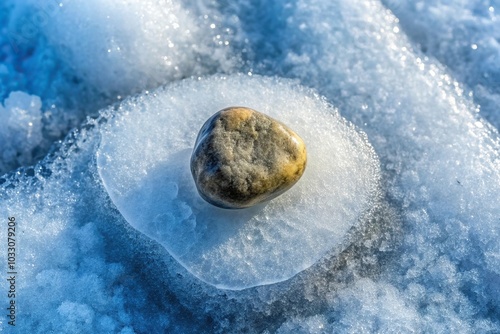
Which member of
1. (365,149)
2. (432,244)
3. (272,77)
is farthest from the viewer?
(272,77)

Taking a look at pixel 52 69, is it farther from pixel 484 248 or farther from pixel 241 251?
pixel 484 248

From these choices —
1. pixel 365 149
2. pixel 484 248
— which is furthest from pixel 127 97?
pixel 484 248

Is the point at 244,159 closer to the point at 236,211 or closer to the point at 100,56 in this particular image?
the point at 236,211

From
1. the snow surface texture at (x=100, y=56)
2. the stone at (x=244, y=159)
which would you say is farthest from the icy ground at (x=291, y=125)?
the stone at (x=244, y=159)

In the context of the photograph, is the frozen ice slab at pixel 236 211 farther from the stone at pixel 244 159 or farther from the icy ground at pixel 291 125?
the stone at pixel 244 159

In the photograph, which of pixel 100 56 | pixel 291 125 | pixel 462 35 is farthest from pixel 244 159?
pixel 462 35

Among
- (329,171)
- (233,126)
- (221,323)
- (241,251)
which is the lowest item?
(221,323)

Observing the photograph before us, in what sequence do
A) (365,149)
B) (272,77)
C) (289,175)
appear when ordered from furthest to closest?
(272,77) < (365,149) < (289,175)
